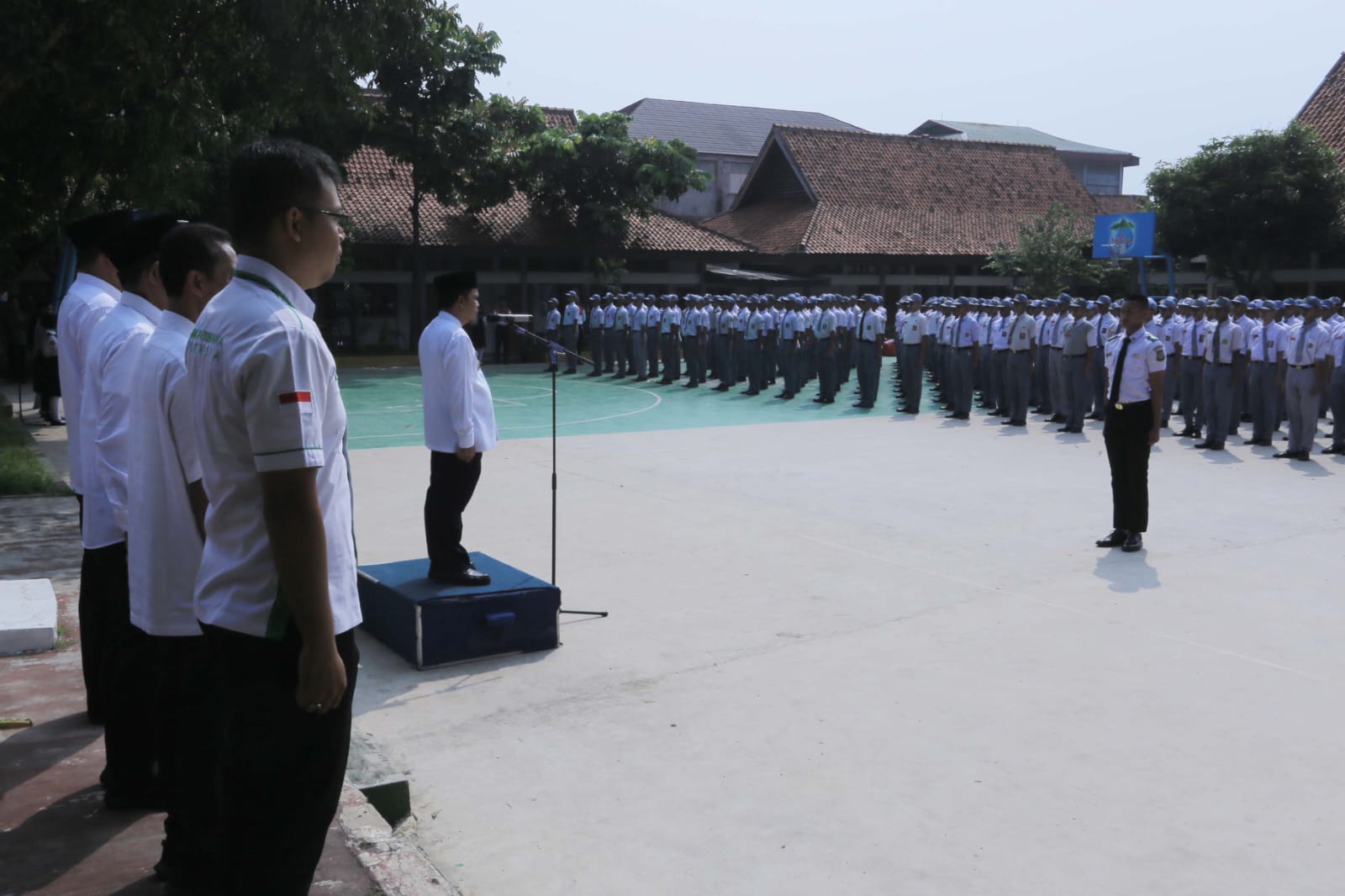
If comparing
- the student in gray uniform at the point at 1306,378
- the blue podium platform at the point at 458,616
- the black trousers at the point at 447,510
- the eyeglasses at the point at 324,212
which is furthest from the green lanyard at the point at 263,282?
the student in gray uniform at the point at 1306,378

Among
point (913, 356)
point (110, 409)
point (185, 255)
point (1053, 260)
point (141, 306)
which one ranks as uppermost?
point (1053, 260)

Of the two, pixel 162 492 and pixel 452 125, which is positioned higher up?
pixel 452 125

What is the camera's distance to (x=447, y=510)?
18.2ft

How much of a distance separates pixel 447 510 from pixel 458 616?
53 centimetres

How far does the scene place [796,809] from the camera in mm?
3822

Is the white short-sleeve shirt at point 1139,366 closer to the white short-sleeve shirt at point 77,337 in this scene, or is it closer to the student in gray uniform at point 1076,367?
the white short-sleeve shirt at point 77,337

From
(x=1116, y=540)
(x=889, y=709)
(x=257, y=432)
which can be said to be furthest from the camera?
(x=1116, y=540)

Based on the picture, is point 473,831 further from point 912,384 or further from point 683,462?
point 912,384

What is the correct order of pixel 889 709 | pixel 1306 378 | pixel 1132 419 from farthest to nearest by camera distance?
1. pixel 1306 378
2. pixel 1132 419
3. pixel 889 709

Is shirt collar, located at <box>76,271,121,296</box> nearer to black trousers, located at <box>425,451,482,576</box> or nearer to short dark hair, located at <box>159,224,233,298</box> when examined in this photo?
short dark hair, located at <box>159,224,233,298</box>

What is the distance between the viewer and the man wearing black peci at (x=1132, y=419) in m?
7.88

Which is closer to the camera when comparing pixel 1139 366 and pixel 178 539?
pixel 178 539

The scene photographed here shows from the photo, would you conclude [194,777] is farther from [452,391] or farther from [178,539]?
[452,391]

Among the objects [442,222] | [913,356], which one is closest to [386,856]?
[913,356]
